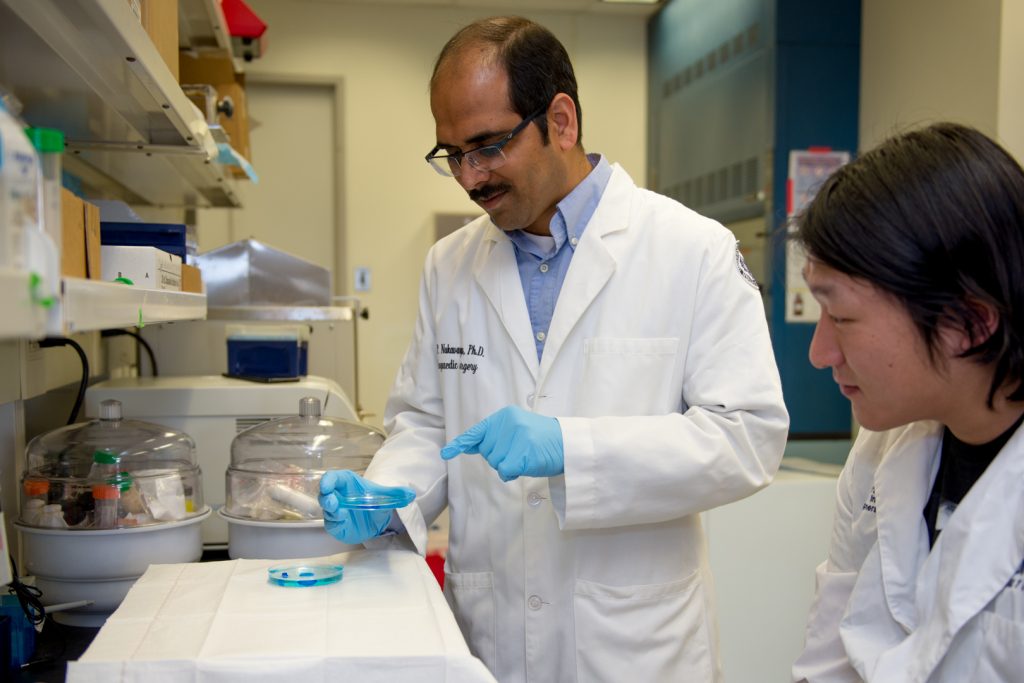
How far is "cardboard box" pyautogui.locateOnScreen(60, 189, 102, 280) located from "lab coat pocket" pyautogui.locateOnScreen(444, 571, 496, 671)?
2.42ft

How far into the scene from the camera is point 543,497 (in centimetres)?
143

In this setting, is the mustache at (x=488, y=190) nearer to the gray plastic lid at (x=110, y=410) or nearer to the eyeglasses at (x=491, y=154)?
the eyeglasses at (x=491, y=154)

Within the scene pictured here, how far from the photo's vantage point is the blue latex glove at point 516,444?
125 cm

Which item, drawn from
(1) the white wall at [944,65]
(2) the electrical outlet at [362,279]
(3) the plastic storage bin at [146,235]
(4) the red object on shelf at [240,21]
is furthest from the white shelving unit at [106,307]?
(2) the electrical outlet at [362,279]

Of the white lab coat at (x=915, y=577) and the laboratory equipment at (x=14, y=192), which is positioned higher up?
the laboratory equipment at (x=14, y=192)

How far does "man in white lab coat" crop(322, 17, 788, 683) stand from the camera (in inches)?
51.6

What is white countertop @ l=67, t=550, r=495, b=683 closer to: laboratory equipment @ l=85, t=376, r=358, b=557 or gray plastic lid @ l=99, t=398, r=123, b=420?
gray plastic lid @ l=99, t=398, r=123, b=420

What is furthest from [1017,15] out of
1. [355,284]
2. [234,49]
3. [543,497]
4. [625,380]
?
[355,284]

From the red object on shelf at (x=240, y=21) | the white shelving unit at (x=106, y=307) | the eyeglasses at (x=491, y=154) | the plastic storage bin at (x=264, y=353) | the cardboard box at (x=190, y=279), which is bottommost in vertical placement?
the plastic storage bin at (x=264, y=353)

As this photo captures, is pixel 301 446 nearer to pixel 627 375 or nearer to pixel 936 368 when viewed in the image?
pixel 627 375

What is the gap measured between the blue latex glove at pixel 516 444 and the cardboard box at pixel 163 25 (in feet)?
2.56

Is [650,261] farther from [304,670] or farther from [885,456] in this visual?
[304,670]

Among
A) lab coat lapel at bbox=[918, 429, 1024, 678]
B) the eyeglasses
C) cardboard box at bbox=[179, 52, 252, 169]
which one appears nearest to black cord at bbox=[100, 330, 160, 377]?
cardboard box at bbox=[179, 52, 252, 169]

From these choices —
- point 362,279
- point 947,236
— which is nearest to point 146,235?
point 947,236
